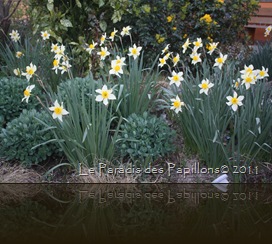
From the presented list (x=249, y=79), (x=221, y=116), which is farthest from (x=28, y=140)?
(x=249, y=79)

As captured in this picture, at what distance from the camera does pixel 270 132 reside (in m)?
3.71

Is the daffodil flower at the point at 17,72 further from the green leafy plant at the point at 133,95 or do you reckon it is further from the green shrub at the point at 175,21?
the green shrub at the point at 175,21

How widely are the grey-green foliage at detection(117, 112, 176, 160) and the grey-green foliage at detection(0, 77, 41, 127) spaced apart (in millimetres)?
994

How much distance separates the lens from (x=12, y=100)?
13.9 ft

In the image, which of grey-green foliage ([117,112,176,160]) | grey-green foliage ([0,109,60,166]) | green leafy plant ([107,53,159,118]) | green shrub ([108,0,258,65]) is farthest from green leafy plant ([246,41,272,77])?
grey-green foliage ([0,109,60,166])

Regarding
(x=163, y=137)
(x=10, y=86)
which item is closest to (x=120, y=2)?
(x=10, y=86)

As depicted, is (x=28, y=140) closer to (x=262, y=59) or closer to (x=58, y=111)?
(x=58, y=111)

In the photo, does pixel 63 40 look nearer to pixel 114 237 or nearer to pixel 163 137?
pixel 163 137

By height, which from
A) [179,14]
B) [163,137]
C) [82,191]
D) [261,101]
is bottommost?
[82,191]

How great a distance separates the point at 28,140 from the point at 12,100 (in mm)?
625

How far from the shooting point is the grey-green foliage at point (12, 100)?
13.8ft

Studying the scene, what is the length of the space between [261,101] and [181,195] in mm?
944

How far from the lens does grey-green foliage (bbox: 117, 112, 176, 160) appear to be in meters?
3.67

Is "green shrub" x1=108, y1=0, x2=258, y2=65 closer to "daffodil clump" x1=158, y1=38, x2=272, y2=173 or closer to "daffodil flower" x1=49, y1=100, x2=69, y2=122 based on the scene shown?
"daffodil clump" x1=158, y1=38, x2=272, y2=173
